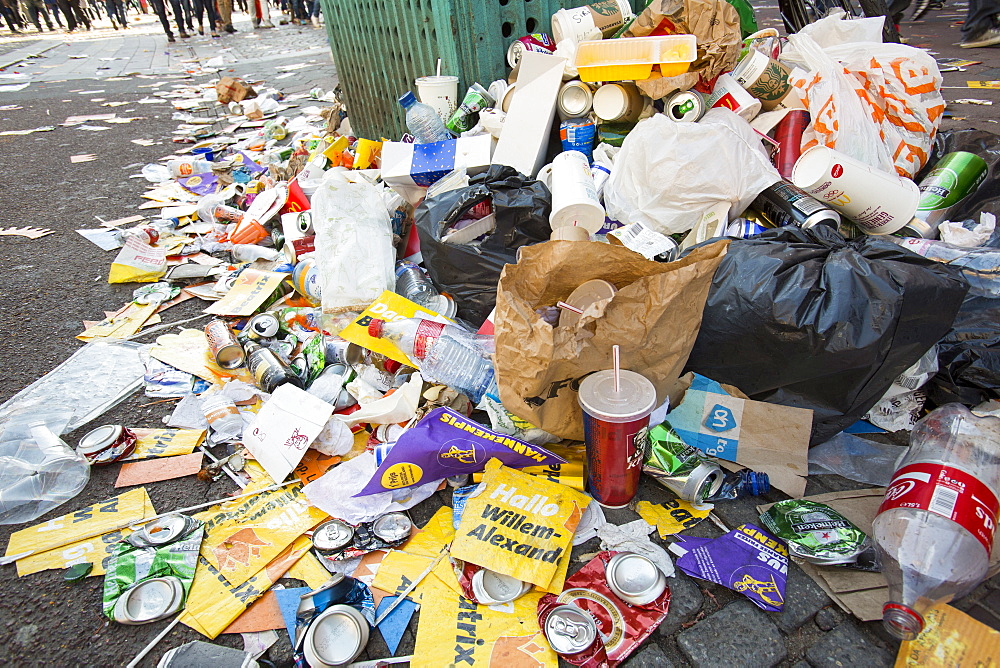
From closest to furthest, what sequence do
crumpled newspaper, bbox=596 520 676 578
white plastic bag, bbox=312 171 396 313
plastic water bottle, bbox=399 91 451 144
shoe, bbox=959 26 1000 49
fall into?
crumpled newspaper, bbox=596 520 676 578
white plastic bag, bbox=312 171 396 313
plastic water bottle, bbox=399 91 451 144
shoe, bbox=959 26 1000 49

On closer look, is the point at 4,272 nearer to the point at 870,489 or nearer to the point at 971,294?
the point at 870,489

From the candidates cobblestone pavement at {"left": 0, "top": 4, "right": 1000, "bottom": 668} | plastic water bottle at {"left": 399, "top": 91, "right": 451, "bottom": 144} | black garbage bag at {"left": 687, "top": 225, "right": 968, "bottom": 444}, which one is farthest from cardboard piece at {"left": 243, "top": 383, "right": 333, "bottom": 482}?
plastic water bottle at {"left": 399, "top": 91, "right": 451, "bottom": 144}

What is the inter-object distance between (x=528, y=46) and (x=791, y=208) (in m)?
1.82

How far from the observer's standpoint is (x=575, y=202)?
1942 mm

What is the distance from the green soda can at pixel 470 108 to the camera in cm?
301

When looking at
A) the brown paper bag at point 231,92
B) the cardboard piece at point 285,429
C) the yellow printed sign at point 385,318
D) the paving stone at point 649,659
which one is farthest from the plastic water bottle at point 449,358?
the brown paper bag at point 231,92

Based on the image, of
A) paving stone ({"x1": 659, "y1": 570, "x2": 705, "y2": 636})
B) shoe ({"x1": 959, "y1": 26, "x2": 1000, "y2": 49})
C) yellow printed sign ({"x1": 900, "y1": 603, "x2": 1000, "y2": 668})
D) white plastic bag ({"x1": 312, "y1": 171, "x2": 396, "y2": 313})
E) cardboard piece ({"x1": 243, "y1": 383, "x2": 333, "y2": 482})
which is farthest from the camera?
shoe ({"x1": 959, "y1": 26, "x2": 1000, "y2": 49})

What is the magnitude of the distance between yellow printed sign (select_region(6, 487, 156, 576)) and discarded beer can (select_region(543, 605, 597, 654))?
124cm

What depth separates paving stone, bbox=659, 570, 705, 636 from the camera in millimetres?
1255

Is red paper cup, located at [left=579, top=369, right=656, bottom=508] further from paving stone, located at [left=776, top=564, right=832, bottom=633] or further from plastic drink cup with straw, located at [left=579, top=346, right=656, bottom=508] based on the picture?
paving stone, located at [left=776, top=564, right=832, bottom=633]

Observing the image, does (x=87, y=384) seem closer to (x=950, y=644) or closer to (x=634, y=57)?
(x=634, y=57)

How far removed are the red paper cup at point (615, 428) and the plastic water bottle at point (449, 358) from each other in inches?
20.8

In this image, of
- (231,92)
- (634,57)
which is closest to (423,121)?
(634,57)

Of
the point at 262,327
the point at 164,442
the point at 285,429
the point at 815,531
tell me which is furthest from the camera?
the point at 262,327
